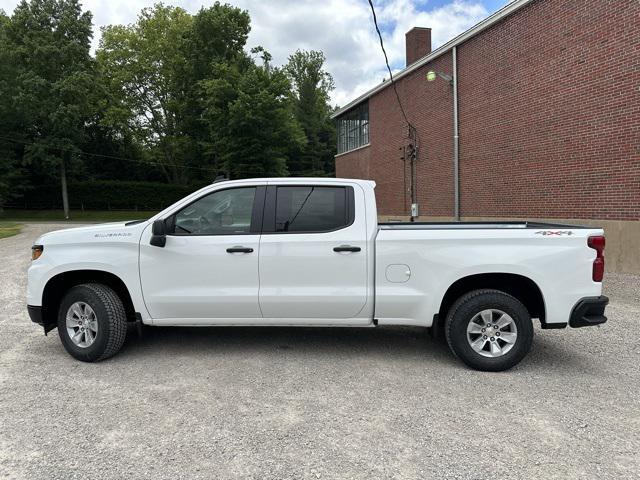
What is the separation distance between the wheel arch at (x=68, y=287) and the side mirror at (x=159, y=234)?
58 cm

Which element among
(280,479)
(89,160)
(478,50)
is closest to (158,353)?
(280,479)

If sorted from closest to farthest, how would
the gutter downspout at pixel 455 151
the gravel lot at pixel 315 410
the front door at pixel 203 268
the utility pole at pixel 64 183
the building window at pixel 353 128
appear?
the gravel lot at pixel 315 410 < the front door at pixel 203 268 < the gutter downspout at pixel 455 151 < the building window at pixel 353 128 < the utility pole at pixel 64 183

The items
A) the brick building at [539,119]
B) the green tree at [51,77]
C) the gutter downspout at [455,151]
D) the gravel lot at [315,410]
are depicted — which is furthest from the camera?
the green tree at [51,77]

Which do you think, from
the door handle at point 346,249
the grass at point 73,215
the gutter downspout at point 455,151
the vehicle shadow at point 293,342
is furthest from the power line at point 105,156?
the door handle at point 346,249

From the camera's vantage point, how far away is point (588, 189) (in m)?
10.6

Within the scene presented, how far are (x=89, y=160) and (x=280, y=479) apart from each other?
4921 centimetres

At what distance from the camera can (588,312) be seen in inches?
160

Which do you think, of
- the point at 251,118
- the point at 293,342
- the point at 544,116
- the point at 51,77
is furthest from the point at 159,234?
the point at 51,77

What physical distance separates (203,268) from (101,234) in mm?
1125

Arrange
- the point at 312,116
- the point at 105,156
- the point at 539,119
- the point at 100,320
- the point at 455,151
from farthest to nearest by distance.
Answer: the point at 312,116 → the point at 105,156 → the point at 455,151 → the point at 539,119 → the point at 100,320

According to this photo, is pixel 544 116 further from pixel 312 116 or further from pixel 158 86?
pixel 312 116

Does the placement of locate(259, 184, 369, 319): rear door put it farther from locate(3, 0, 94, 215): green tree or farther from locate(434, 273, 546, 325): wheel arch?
locate(3, 0, 94, 215): green tree

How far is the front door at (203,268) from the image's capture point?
436 cm

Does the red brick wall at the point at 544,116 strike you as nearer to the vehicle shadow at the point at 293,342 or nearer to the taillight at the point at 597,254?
the taillight at the point at 597,254
